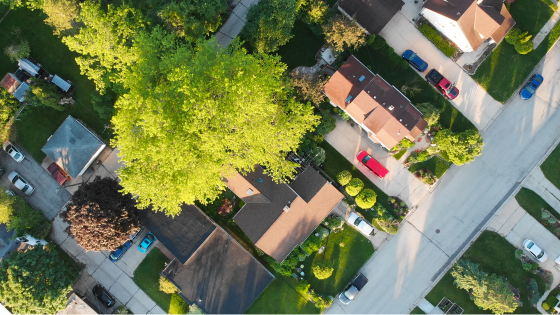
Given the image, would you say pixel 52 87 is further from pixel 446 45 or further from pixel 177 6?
pixel 446 45

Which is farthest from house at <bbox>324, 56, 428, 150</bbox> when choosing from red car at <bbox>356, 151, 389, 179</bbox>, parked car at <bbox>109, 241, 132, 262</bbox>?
parked car at <bbox>109, 241, 132, 262</bbox>

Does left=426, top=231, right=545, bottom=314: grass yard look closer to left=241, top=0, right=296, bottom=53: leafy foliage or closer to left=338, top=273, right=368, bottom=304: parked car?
left=338, top=273, right=368, bottom=304: parked car

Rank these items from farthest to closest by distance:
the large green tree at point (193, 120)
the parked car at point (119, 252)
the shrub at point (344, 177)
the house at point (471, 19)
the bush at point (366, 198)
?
the parked car at point (119, 252) < the shrub at point (344, 177) < the bush at point (366, 198) < the house at point (471, 19) < the large green tree at point (193, 120)

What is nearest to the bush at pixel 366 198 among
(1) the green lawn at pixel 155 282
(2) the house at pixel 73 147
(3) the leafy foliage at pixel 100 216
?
(1) the green lawn at pixel 155 282

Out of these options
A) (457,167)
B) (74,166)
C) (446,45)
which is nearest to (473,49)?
(446,45)

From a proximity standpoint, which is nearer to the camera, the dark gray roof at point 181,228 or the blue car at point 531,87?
the dark gray roof at point 181,228

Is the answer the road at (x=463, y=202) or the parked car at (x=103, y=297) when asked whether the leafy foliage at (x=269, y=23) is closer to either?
the road at (x=463, y=202)

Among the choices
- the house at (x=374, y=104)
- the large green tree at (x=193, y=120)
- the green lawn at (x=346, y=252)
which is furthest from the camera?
the green lawn at (x=346, y=252)
